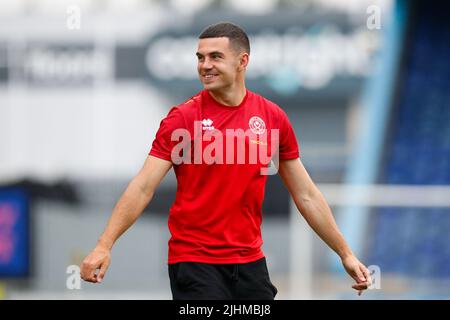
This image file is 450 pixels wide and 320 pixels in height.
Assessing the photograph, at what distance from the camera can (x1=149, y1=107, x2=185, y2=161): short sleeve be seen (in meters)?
5.16

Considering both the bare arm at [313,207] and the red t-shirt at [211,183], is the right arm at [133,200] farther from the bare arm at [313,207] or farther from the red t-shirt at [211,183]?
the bare arm at [313,207]

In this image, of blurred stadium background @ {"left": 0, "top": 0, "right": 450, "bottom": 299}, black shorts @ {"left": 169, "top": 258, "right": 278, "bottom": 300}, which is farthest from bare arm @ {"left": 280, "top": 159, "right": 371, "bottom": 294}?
blurred stadium background @ {"left": 0, "top": 0, "right": 450, "bottom": 299}

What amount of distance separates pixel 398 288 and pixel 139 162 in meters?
6.04

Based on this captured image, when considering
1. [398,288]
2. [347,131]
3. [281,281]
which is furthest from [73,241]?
[347,131]

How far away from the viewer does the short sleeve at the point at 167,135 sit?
5.16 meters

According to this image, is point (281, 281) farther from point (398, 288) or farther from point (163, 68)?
point (163, 68)

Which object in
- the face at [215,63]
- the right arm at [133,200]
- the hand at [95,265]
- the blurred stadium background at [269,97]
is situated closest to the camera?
the hand at [95,265]

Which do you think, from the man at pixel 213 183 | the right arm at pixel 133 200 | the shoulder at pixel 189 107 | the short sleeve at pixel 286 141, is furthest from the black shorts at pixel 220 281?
the shoulder at pixel 189 107

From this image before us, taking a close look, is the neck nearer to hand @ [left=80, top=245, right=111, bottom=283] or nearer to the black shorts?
the black shorts

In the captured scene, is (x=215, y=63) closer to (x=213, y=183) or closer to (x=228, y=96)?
(x=228, y=96)

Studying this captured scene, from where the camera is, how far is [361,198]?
13.1 metres

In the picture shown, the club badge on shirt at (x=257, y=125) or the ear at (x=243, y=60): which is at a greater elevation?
the ear at (x=243, y=60)

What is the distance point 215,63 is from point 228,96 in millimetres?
180

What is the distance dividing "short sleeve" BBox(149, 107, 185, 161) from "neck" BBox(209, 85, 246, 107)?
0.23 m
